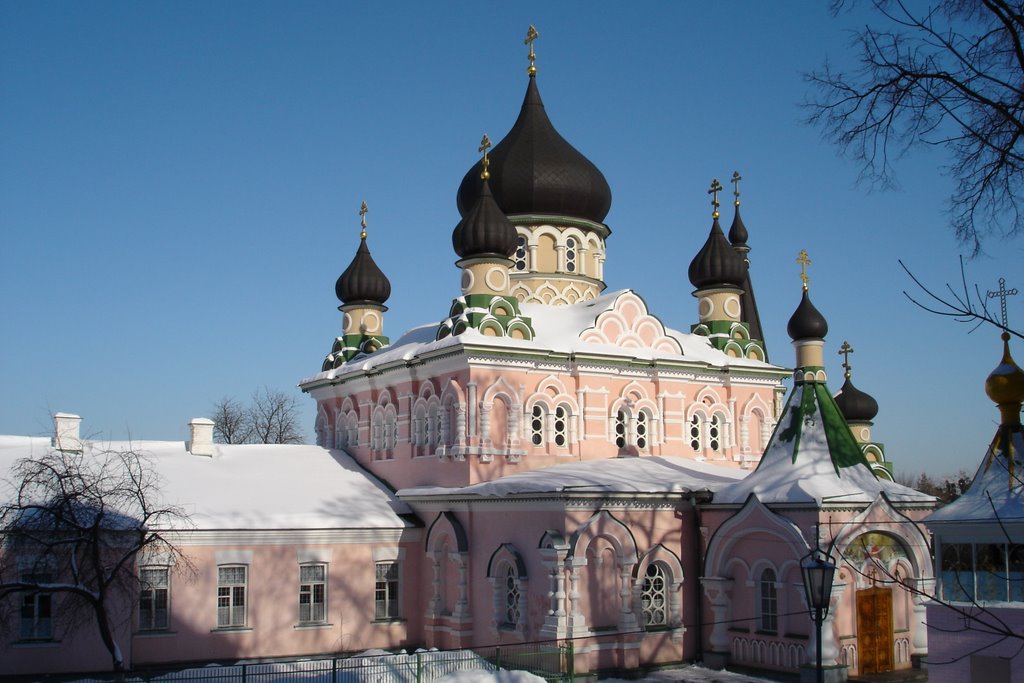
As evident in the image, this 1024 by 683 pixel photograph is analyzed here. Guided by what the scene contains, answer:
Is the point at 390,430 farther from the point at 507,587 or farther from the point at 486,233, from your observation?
the point at 507,587

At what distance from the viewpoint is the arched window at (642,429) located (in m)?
19.2

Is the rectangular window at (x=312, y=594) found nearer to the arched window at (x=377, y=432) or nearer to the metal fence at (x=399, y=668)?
the metal fence at (x=399, y=668)

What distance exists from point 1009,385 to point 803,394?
12.2ft

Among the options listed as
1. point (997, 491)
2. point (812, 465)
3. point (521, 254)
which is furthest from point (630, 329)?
point (997, 491)

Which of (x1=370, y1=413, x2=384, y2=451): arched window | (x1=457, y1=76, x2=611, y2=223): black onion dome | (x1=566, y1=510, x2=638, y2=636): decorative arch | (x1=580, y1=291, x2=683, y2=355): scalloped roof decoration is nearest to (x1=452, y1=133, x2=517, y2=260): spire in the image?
(x1=580, y1=291, x2=683, y2=355): scalloped roof decoration

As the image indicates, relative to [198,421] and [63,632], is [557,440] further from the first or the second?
[63,632]

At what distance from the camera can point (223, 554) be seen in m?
16.6

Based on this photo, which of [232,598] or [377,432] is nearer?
[232,598]

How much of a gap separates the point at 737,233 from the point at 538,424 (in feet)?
38.4

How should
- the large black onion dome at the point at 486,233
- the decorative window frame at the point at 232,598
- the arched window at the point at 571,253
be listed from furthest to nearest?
the arched window at the point at 571,253, the large black onion dome at the point at 486,233, the decorative window frame at the point at 232,598

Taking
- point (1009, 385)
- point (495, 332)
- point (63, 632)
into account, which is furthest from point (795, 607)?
point (63, 632)

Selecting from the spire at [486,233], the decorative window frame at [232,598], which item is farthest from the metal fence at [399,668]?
the spire at [486,233]

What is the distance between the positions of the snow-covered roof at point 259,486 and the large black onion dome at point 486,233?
479 centimetres

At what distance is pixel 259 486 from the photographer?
18.2 meters
